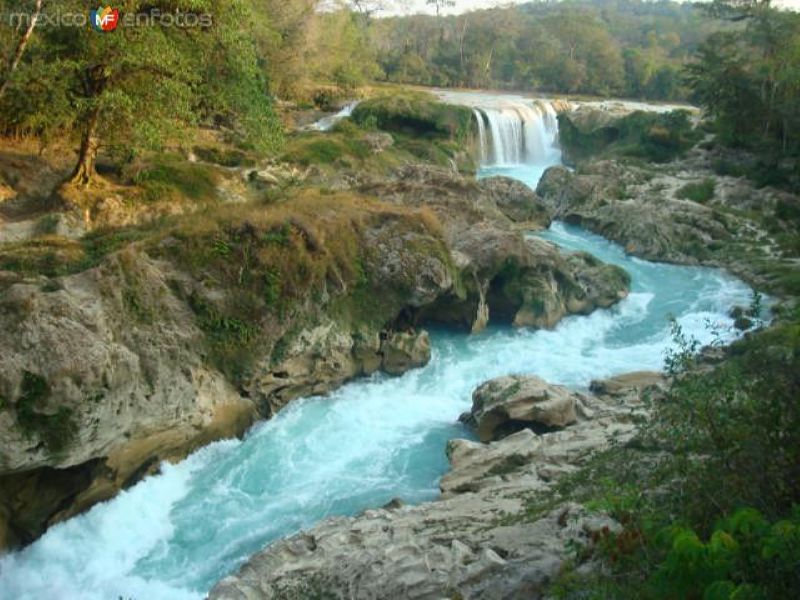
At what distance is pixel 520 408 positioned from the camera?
1277 cm

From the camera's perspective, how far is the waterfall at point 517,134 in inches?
1602

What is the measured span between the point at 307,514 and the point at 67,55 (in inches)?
422

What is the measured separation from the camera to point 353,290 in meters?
15.6

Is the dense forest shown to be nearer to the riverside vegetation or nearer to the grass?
the riverside vegetation

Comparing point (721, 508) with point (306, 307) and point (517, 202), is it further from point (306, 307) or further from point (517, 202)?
point (517, 202)

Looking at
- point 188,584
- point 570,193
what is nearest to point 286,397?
point 188,584

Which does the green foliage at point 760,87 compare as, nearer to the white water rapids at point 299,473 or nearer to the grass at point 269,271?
the white water rapids at point 299,473

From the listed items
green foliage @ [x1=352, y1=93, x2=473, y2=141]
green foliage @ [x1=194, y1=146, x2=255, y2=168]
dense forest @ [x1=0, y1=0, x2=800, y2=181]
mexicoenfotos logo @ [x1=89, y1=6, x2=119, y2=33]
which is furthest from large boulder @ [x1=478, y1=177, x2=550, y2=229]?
mexicoenfotos logo @ [x1=89, y1=6, x2=119, y2=33]

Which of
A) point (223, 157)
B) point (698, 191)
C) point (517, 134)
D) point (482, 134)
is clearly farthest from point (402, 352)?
point (517, 134)

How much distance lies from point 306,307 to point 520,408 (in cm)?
474

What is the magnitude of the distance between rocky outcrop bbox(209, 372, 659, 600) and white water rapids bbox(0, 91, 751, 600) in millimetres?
1289

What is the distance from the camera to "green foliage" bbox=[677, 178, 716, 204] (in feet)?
101

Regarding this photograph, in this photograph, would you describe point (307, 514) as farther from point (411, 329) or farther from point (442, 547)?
point (411, 329)

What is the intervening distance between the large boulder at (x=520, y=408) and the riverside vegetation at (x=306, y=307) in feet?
0.44
